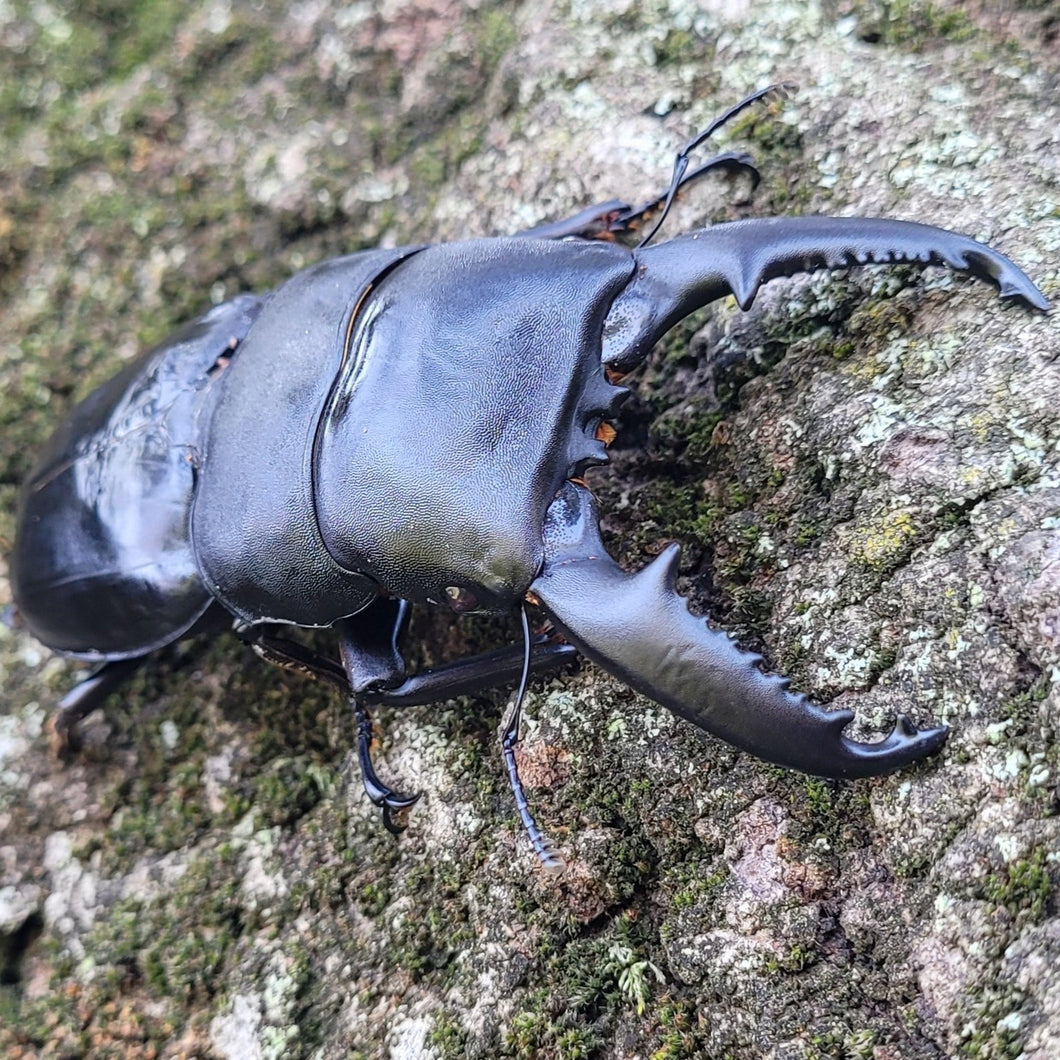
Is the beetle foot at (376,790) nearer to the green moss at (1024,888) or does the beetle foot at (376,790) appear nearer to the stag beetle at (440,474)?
the stag beetle at (440,474)

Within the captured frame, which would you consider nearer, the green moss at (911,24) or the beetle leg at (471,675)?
the beetle leg at (471,675)

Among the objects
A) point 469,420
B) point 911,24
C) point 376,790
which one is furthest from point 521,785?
point 911,24

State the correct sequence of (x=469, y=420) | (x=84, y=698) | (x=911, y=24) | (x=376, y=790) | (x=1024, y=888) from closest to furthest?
1. (x=1024, y=888)
2. (x=469, y=420)
3. (x=376, y=790)
4. (x=911, y=24)
5. (x=84, y=698)

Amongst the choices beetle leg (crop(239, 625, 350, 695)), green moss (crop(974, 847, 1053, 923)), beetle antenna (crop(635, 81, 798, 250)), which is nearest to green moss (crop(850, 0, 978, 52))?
beetle antenna (crop(635, 81, 798, 250))

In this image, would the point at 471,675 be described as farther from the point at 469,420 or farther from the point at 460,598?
the point at 469,420

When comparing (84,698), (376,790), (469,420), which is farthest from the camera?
(84,698)

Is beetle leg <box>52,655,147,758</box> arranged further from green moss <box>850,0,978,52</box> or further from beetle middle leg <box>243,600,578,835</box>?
green moss <box>850,0,978,52</box>

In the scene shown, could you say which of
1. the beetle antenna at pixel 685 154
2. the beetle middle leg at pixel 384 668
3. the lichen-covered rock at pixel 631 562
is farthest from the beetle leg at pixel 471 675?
the beetle antenna at pixel 685 154

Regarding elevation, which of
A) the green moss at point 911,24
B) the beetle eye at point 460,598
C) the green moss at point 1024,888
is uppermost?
the green moss at point 911,24
